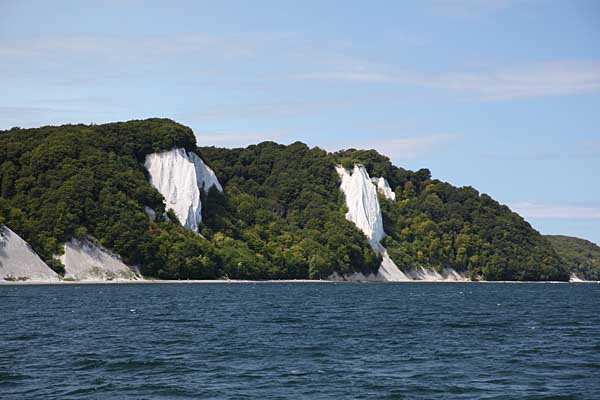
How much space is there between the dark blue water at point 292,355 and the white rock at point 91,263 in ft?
222

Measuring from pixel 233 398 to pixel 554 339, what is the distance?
25.8m

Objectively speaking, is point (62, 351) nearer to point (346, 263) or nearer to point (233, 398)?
point (233, 398)

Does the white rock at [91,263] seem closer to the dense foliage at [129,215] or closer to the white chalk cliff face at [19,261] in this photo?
the dense foliage at [129,215]

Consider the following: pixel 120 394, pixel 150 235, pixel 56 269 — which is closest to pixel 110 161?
pixel 150 235

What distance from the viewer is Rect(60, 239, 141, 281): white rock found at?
135 metres

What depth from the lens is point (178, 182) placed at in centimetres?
17812

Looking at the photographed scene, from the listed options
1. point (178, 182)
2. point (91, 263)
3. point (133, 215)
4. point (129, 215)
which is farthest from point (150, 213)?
point (91, 263)

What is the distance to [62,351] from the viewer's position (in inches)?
1619

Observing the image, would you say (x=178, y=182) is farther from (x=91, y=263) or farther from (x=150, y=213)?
(x=91, y=263)

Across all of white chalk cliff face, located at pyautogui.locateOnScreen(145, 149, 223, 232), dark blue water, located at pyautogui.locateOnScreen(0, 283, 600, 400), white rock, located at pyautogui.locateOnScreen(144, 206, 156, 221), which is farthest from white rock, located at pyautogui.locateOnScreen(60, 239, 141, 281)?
dark blue water, located at pyautogui.locateOnScreen(0, 283, 600, 400)

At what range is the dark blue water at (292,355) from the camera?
105 ft

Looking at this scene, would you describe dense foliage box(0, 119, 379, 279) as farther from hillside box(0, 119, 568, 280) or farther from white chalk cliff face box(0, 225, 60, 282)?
white chalk cliff face box(0, 225, 60, 282)

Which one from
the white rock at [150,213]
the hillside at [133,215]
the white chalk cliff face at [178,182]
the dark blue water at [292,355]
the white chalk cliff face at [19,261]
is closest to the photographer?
the dark blue water at [292,355]

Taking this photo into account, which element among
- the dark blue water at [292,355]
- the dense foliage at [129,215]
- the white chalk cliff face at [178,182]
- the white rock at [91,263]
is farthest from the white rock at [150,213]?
the dark blue water at [292,355]
